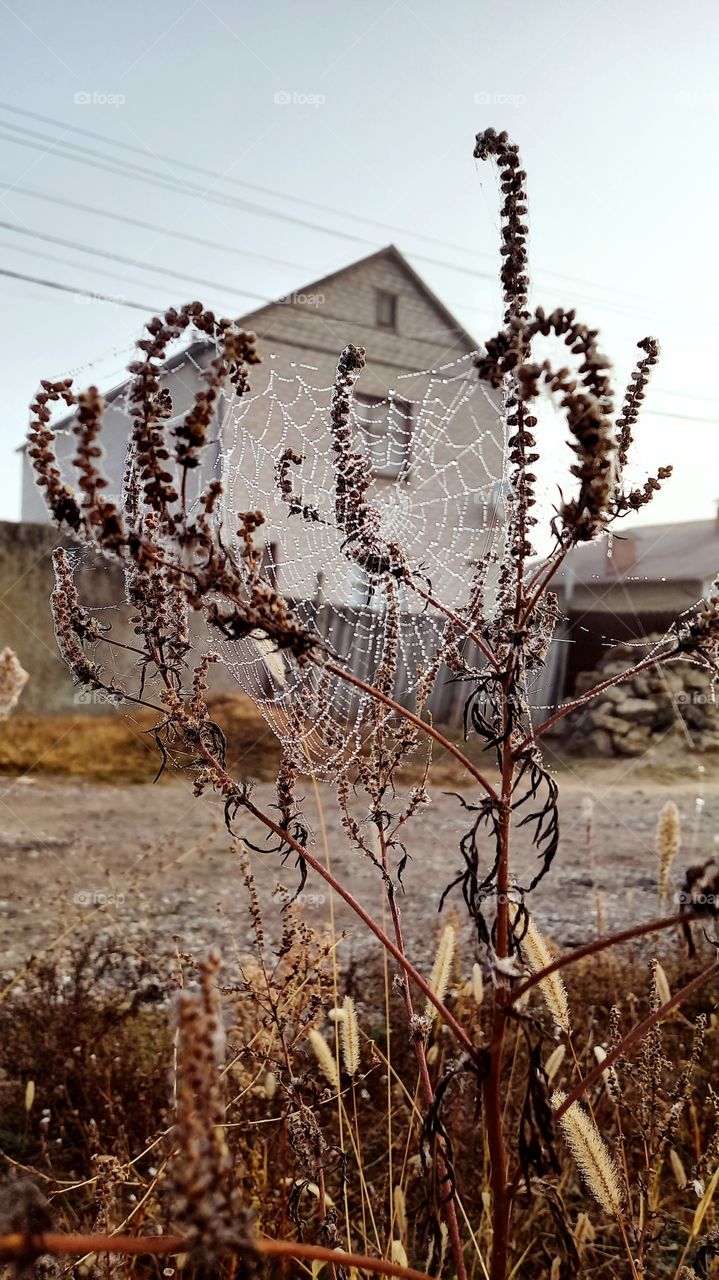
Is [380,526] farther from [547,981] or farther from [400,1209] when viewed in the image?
[400,1209]

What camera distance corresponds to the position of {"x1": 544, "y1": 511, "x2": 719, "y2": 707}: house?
1465cm

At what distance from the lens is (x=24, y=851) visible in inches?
294

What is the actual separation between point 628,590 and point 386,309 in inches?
250

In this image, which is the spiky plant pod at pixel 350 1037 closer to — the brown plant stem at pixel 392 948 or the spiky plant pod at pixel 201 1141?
the brown plant stem at pixel 392 948

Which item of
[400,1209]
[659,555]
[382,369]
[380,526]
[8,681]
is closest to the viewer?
[380,526]

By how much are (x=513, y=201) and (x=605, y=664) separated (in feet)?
44.3

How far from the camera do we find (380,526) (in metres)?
1.42

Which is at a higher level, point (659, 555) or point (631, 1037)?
point (659, 555)

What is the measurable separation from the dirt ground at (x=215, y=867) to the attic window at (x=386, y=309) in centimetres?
892

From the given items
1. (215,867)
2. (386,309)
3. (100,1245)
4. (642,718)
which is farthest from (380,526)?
(386,309)

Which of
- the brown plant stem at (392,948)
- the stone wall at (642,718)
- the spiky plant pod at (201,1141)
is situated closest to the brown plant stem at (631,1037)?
the brown plant stem at (392,948)

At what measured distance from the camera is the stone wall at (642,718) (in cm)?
1237

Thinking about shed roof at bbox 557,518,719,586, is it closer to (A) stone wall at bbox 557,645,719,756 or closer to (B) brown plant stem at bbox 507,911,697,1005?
(A) stone wall at bbox 557,645,719,756

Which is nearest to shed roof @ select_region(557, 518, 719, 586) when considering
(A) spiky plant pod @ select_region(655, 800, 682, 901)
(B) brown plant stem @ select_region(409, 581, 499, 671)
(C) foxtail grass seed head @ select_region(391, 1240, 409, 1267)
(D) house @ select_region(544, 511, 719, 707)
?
(D) house @ select_region(544, 511, 719, 707)
